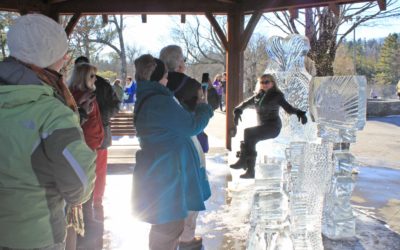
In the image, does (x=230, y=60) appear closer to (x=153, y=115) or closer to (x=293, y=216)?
(x=293, y=216)

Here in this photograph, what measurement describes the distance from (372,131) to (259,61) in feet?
65.9

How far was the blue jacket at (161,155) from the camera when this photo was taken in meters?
2.61

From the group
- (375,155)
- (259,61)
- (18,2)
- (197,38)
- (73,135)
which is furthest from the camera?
(197,38)

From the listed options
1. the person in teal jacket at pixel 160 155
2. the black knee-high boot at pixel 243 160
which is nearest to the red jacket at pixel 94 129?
the person in teal jacket at pixel 160 155

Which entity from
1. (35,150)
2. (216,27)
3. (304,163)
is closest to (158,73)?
(35,150)

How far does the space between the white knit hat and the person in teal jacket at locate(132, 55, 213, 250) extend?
995 millimetres

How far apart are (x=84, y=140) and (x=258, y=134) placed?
3093mm

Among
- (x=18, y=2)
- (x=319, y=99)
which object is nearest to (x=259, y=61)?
(x=18, y=2)

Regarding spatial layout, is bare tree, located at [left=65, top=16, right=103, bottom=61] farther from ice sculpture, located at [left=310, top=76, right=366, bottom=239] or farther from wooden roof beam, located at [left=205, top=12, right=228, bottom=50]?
ice sculpture, located at [left=310, top=76, right=366, bottom=239]

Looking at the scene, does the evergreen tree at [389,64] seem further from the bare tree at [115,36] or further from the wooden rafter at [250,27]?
the wooden rafter at [250,27]

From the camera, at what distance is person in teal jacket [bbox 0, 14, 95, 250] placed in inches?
60.1

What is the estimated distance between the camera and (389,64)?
50.7m

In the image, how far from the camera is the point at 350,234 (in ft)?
13.1

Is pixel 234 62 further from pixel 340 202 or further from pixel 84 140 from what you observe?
pixel 84 140
